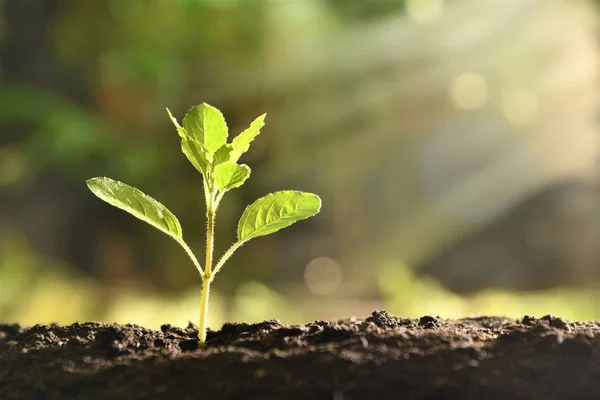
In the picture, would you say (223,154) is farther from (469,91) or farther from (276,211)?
(469,91)

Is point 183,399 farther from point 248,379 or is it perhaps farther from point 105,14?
point 105,14

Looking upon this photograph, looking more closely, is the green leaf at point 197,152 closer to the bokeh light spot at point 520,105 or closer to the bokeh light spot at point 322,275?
the bokeh light spot at point 322,275

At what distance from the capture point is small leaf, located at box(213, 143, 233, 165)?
1.78ft

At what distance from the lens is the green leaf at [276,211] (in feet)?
1.79

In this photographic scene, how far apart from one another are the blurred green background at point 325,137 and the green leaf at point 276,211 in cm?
171

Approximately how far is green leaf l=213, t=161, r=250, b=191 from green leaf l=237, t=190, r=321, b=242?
0.10 ft

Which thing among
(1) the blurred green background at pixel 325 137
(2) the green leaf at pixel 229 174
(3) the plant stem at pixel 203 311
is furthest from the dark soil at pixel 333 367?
(1) the blurred green background at pixel 325 137

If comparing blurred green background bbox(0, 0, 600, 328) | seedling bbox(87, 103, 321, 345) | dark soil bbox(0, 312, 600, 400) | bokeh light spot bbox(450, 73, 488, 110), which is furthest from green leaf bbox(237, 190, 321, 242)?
bokeh light spot bbox(450, 73, 488, 110)

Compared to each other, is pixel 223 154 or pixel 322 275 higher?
pixel 322 275

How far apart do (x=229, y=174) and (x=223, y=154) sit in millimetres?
23

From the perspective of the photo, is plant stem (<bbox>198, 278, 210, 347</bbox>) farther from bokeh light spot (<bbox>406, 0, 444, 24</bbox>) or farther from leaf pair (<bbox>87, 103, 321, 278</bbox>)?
bokeh light spot (<bbox>406, 0, 444, 24</bbox>)

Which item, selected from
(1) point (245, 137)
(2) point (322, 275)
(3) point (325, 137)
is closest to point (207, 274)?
(1) point (245, 137)

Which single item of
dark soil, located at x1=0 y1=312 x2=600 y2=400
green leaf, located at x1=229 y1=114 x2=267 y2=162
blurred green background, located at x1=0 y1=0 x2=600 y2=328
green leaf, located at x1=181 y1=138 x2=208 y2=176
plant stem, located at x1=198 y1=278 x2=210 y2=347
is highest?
blurred green background, located at x1=0 y1=0 x2=600 y2=328

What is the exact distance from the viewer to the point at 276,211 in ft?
1.86
